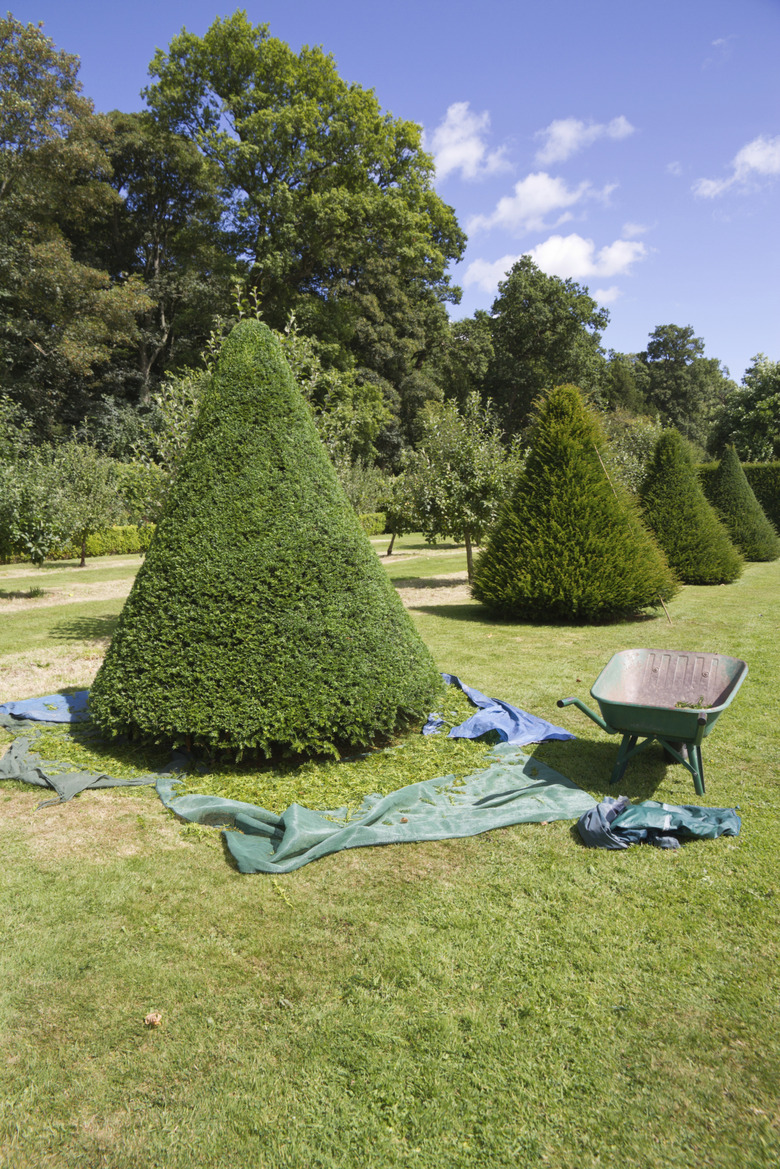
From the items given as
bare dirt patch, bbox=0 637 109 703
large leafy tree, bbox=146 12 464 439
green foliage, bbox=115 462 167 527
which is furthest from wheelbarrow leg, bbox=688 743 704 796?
large leafy tree, bbox=146 12 464 439

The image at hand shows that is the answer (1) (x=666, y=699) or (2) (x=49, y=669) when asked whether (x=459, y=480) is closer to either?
(2) (x=49, y=669)

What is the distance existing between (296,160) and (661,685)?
33.3 m

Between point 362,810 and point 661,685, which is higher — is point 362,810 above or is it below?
below

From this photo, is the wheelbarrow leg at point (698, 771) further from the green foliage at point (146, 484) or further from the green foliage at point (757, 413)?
the green foliage at point (757, 413)

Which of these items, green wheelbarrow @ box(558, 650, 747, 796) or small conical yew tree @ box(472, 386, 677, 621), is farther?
small conical yew tree @ box(472, 386, 677, 621)

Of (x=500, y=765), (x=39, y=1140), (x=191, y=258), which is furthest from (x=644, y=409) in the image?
(x=39, y=1140)

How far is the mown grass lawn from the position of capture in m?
2.34

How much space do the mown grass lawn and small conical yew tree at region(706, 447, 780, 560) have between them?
19.2 m

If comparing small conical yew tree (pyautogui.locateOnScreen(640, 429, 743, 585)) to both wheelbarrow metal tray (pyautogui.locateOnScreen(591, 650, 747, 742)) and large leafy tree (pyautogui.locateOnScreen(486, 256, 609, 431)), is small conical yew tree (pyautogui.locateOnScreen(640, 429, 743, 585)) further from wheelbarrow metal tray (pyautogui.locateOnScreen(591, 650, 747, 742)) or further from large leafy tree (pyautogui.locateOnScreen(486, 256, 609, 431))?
large leafy tree (pyautogui.locateOnScreen(486, 256, 609, 431))

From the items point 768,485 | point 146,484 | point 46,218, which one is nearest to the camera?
point 146,484

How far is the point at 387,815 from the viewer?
461 cm

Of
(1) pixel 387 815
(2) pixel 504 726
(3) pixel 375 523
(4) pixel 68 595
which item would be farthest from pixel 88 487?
(1) pixel 387 815

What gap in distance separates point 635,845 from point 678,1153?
2089 millimetres

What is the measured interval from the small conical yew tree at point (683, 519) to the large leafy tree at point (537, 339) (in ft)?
97.0
